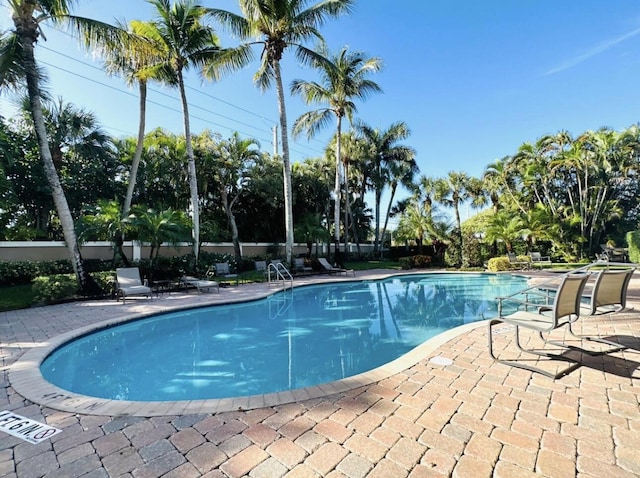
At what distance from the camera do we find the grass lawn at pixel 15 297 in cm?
872

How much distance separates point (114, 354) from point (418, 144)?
25696 millimetres

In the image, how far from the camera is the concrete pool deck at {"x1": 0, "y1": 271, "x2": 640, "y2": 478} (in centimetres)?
216

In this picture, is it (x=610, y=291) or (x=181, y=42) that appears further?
(x=181, y=42)

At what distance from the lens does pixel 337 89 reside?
20219 mm

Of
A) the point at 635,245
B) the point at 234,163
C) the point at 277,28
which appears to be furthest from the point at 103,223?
the point at 635,245

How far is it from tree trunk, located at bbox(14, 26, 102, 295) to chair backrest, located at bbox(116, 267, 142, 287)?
900mm

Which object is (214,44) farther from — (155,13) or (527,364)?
(527,364)

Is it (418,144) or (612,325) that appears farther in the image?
(418,144)

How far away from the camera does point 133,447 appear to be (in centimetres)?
245

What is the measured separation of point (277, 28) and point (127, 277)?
12213mm

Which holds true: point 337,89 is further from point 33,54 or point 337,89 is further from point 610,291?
point 610,291

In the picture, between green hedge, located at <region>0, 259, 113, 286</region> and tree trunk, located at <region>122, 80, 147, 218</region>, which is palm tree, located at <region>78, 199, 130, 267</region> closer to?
green hedge, located at <region>0, 259, 113, 286</region>

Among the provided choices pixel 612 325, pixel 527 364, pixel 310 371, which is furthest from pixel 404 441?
pixel 612 325

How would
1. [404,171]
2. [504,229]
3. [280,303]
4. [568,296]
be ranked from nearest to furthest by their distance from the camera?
[568,296] < [280,303] < [504,229] < [404,171]
